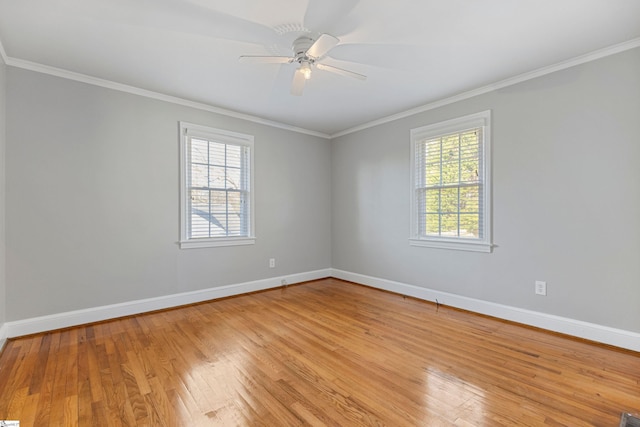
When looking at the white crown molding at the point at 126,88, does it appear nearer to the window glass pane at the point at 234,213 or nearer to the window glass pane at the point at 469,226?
the window glass pane at the point at 234,213

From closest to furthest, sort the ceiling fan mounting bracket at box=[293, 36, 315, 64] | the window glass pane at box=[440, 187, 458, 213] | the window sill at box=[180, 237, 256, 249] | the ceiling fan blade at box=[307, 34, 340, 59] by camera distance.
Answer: the ceiling fan blade at box=[307, 34, 340, 59] → the ceiling fan mounting bracket at box=[293, 36, 315, 64] → the window glass pane at box=[440, 187, 458, 213] → the window sill at box=[180, 237, 256, 249]

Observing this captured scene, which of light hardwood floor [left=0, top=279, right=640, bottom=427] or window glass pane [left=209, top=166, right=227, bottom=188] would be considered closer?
light hardwood floor [left=0, top=279, right=640, bottom=427]

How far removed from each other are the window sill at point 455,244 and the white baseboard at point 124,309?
84.8 inches

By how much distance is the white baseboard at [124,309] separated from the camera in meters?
2.85

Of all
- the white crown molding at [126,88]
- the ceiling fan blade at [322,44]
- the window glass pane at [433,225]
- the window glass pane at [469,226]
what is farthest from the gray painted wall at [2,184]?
the window glass pane at [469,226]

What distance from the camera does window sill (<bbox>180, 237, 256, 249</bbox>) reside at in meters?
→ 3.87

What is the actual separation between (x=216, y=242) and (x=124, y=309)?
1.27 m

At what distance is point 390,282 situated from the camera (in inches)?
176

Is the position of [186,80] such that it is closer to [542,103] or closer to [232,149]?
[232,149]

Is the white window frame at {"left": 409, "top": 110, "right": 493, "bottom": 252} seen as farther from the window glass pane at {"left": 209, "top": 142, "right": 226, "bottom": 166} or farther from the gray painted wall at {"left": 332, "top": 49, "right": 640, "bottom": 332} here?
the window glass pane at {"left": 209, "top": 142, "right": 226, "bottom": 166}

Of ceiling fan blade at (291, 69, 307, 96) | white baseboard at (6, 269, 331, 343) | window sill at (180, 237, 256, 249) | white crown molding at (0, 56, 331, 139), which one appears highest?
white crown molding at (0, 56, 331, 139)

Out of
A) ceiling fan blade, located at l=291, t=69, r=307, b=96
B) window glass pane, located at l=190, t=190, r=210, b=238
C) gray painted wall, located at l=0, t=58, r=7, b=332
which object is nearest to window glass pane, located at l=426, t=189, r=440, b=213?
ceiling fan blade, located at l=291, t=69, r=307, b=96

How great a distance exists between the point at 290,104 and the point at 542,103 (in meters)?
2.82

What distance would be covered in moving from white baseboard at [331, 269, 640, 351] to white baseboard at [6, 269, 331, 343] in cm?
197
